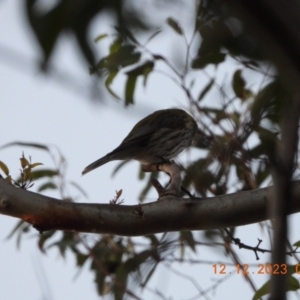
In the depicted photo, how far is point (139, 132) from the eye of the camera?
161 inches

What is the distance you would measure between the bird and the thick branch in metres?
1.74

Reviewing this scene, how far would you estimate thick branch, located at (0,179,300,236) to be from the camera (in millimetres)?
1729

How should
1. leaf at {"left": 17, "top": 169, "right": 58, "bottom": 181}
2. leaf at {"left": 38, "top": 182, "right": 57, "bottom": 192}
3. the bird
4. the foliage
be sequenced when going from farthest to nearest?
the bird → leaf at {"left": 38, "top": 182, "right": 57, "bottom": 192} → leaf at {"left": 17, "top": 169, "right": 58, "bottom": 181} → the foliage

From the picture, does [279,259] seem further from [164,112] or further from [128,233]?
[164,112]

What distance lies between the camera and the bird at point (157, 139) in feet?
12.5

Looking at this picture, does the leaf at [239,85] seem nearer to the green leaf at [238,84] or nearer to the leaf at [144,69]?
the green leaf at [238,84]

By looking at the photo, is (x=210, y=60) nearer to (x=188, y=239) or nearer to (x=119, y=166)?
(x=188, y=239)

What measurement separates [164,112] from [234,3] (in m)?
4.09

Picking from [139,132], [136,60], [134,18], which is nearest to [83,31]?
[134,18]

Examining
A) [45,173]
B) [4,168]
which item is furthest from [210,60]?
[45,173]

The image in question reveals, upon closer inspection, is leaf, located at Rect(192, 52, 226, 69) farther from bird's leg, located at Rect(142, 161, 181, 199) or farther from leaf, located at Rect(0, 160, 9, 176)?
leaf, located at Rect(0, 160, 9, 176)

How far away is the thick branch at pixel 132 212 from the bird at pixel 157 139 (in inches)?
68.6

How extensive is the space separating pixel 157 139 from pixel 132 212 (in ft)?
7.86

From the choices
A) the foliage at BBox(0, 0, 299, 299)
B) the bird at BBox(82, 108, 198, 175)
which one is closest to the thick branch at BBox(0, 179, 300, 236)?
the foliage at BBox(0, 0, 299, 299)
